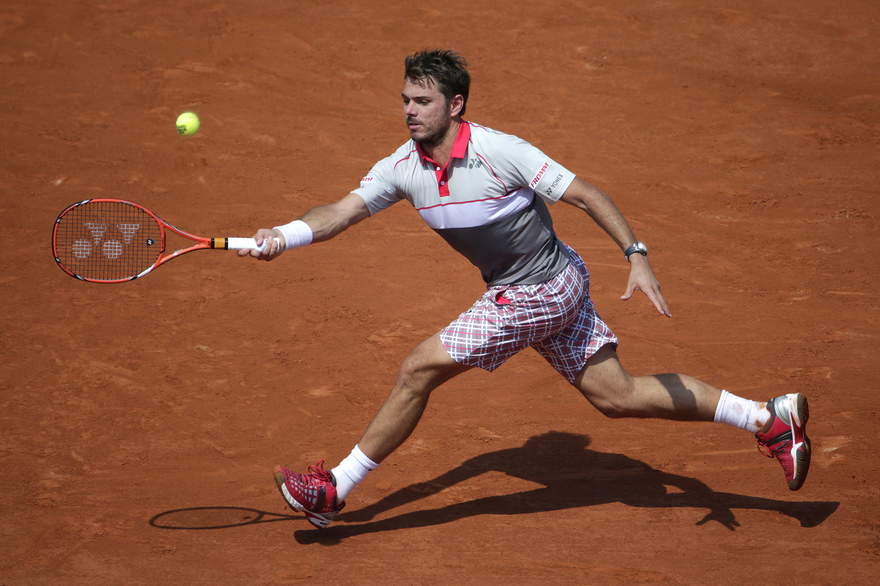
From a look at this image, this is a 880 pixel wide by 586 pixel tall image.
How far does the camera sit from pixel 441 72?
374cm

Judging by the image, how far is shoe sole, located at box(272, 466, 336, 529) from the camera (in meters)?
3.89

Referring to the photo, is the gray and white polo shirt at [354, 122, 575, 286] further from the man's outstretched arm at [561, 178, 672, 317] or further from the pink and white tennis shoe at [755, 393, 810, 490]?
the pink and white tennis shoe at [755, 393, 810, 490]

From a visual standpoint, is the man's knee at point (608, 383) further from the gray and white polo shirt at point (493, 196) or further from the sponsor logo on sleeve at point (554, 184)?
the sponsor logo on sleeve at point (554, 184)

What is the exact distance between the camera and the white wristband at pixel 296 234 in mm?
3773

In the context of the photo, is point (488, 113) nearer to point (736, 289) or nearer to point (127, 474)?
point (736, 289)

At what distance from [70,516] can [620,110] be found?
22.5 ft

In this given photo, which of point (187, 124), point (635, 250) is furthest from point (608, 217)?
point (187, 124)

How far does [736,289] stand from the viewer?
6.30 metres

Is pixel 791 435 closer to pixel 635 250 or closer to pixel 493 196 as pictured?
pixel 635 250

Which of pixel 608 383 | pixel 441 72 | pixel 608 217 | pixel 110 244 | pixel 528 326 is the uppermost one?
pixel 441 72

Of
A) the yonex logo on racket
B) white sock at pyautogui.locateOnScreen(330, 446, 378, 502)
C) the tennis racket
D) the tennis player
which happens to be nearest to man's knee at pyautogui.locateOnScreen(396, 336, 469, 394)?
the tennis player

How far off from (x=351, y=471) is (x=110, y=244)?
9.14 ft

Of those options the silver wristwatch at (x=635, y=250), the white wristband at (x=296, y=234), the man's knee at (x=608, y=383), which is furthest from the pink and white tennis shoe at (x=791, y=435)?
the white wristband at (x=296, y=234)

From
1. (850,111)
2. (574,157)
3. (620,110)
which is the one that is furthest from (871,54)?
(574,157)
